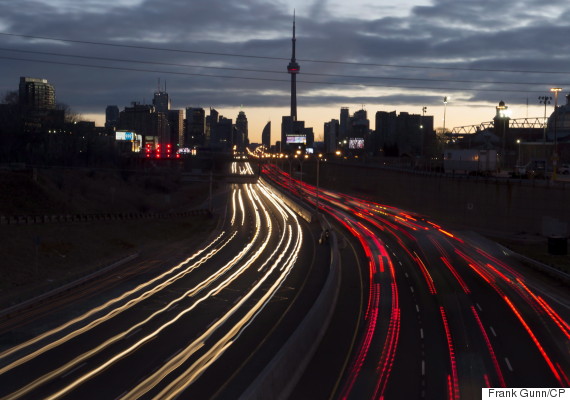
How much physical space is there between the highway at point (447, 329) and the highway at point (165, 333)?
3016 millimetres

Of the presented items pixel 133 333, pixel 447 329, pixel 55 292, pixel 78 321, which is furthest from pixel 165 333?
pixel 447 329

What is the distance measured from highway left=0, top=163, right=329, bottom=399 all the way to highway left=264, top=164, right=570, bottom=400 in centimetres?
302

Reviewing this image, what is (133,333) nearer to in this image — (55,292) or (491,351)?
(55,292)

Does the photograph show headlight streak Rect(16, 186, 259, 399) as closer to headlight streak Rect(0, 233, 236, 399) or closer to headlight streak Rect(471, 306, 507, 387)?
headlight streak Rect(0, 233, 236, 399)

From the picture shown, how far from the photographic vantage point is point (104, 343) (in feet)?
88.2

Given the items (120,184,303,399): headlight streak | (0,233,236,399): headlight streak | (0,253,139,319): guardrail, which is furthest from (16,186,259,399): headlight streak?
(0,253,139,319): guardrail

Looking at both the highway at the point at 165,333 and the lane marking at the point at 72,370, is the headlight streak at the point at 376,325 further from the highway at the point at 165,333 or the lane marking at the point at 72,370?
the lane marking at the point at 72,370

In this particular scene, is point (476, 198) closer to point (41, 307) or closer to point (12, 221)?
point (12, 221)

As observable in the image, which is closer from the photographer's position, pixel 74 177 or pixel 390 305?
pixel 390 305

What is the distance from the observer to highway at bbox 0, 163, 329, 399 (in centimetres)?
2172

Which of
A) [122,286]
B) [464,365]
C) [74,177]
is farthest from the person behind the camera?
[74,177]

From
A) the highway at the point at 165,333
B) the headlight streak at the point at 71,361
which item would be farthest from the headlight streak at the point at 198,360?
the headlight streak at the point at 71,361

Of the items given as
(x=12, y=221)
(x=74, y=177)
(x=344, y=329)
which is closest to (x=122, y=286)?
(x=344, y=329)

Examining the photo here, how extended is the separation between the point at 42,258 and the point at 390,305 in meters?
26.2
